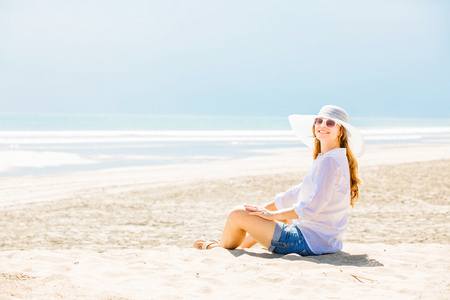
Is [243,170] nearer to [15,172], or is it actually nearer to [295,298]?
[15,172]

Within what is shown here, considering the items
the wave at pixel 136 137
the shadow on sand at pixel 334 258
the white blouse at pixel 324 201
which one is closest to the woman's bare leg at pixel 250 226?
the shadow on sand at pixel 334 258

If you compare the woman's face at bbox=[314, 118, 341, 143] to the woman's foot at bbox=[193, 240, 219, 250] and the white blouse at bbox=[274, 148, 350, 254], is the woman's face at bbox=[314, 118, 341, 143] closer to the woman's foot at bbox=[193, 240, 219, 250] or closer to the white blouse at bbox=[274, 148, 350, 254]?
the white blouse at bbox=[274, 148, 350, 254]

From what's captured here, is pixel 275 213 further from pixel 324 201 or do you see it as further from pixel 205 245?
pixel 205 245

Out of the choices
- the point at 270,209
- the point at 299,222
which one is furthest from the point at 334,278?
the point at 270,209

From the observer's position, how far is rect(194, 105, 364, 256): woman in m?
4.84

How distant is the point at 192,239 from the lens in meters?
7.16

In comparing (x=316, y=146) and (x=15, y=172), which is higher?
(x=316, y=146)

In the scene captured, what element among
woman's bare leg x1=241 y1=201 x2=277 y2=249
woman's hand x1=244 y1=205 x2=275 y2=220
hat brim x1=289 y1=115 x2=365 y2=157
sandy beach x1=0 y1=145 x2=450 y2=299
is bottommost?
sandy beach x1=0 y1=145 x2=450 y2=299

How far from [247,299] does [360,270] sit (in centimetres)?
133

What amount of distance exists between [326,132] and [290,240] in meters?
1.09

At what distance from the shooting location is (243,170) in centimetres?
1530

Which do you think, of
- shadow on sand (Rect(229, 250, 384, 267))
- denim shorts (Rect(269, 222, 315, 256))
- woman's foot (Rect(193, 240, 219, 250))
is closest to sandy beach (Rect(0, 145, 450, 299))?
shadow on sand (Rect(229, 250, 384, 267))

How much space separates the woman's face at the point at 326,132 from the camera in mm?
4980

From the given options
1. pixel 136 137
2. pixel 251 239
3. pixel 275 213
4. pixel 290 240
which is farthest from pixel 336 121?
pixel 136 137
